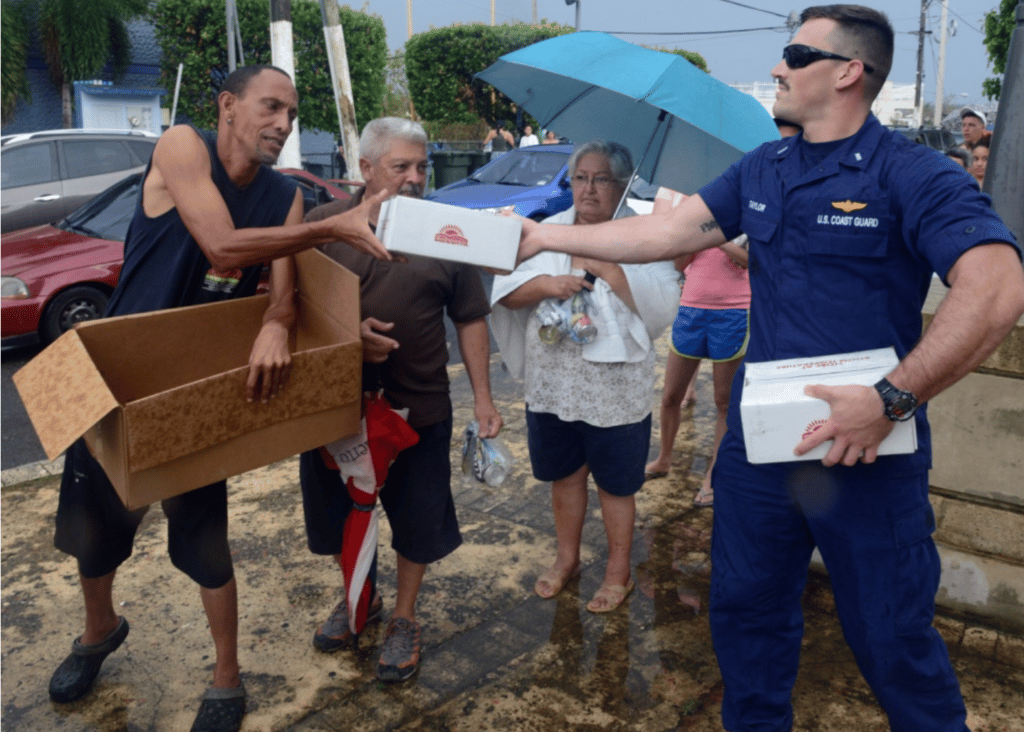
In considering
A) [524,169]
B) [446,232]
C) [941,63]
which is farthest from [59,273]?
[941,63]

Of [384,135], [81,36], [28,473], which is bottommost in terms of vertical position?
[28,473]

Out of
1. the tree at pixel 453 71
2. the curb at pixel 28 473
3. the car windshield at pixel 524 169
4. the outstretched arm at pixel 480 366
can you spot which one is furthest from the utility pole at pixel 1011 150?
the tree at pixel 453 71

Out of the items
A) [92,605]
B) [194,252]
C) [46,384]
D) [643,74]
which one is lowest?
[92,605]

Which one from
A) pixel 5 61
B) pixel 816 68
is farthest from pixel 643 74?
pixel 5 61

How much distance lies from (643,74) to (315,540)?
7.02ft

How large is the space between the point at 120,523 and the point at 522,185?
10.5 m

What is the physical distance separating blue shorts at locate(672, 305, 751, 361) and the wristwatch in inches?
101

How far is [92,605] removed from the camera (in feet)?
10.1

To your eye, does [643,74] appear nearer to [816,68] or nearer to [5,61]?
[816,68]

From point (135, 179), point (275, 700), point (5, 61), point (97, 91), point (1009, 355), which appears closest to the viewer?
point (275, 700)

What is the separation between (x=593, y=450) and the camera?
3621 millimetres

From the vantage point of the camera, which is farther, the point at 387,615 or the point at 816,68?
the point at 387,615

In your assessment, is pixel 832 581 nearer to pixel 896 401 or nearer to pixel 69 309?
pixel 896 401

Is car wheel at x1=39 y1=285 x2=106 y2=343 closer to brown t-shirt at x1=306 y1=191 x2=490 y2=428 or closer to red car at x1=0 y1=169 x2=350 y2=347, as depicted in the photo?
red car at x1=0 y1=169 x2=350 y2=347
